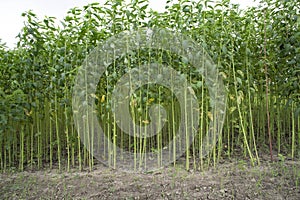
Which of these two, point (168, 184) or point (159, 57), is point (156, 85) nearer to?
point (159, 57)

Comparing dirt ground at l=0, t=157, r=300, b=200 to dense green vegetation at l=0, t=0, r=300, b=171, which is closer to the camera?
dirt ground at l=0, t=157, r=300, b=200

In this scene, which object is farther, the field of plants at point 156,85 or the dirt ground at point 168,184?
the field of plants at point 156,85

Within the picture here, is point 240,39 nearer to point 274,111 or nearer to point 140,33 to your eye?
point 140,33

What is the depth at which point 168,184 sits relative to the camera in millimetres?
3150

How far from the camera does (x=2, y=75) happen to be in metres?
4.21

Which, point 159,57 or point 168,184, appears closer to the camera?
point 168,184

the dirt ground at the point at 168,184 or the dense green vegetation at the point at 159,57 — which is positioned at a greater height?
the dense green vegetation at the point at 159,57

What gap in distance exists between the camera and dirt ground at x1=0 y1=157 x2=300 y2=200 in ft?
9.68

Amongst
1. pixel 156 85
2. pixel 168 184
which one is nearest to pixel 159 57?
pixel 156 85

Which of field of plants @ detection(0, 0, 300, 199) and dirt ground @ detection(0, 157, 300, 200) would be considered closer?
dirt ground @ detection(0, 157, 300, 200)

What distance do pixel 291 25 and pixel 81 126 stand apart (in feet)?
9.11

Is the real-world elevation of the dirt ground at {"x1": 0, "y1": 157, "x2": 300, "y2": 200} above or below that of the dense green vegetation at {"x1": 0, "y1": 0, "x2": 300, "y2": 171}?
below

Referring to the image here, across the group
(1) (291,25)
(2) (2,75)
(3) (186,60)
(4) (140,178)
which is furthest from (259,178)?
(2) (2,75)

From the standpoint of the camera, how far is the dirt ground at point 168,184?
295cm
